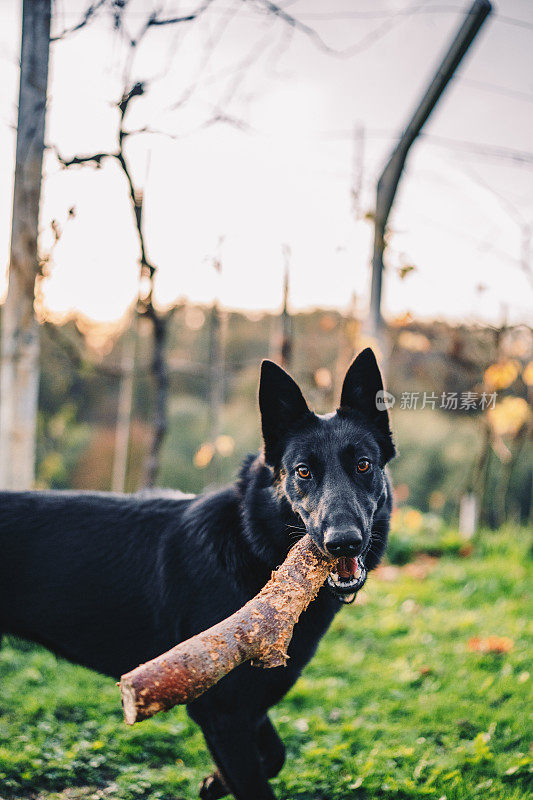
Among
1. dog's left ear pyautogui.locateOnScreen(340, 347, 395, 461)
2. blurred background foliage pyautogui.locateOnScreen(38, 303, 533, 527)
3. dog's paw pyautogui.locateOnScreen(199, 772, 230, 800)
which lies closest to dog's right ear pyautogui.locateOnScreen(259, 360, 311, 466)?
dog's left ear pyautogui.locateOnScreen(340, 347, 395, 461)

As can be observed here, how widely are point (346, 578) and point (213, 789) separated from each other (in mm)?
1242

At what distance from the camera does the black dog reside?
2.39m

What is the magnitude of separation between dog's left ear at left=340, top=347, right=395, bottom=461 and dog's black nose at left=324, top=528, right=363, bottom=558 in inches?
27.2

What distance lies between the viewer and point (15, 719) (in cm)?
334

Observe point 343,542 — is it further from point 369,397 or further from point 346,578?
point 369,397

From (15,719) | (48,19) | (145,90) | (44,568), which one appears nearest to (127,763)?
(15,719)

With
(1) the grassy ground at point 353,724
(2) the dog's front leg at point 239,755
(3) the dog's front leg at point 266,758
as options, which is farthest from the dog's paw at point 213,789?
(2) the dog's front leg at point 239,755

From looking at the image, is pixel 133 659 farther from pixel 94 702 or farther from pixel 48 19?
pixel 48 19

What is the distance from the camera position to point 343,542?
1999 millimetres

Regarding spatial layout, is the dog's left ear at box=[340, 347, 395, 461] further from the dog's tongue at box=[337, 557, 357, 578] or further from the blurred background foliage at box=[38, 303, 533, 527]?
the blurred background foliage at box=[38, 303, 533, 527]

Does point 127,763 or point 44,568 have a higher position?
point 44,568

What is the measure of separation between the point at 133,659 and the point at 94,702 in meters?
1.30

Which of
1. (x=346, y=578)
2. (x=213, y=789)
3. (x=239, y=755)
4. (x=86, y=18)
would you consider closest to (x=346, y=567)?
(x=346, y=578)

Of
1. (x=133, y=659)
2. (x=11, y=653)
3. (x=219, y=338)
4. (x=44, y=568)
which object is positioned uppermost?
(x=219, y=338)
